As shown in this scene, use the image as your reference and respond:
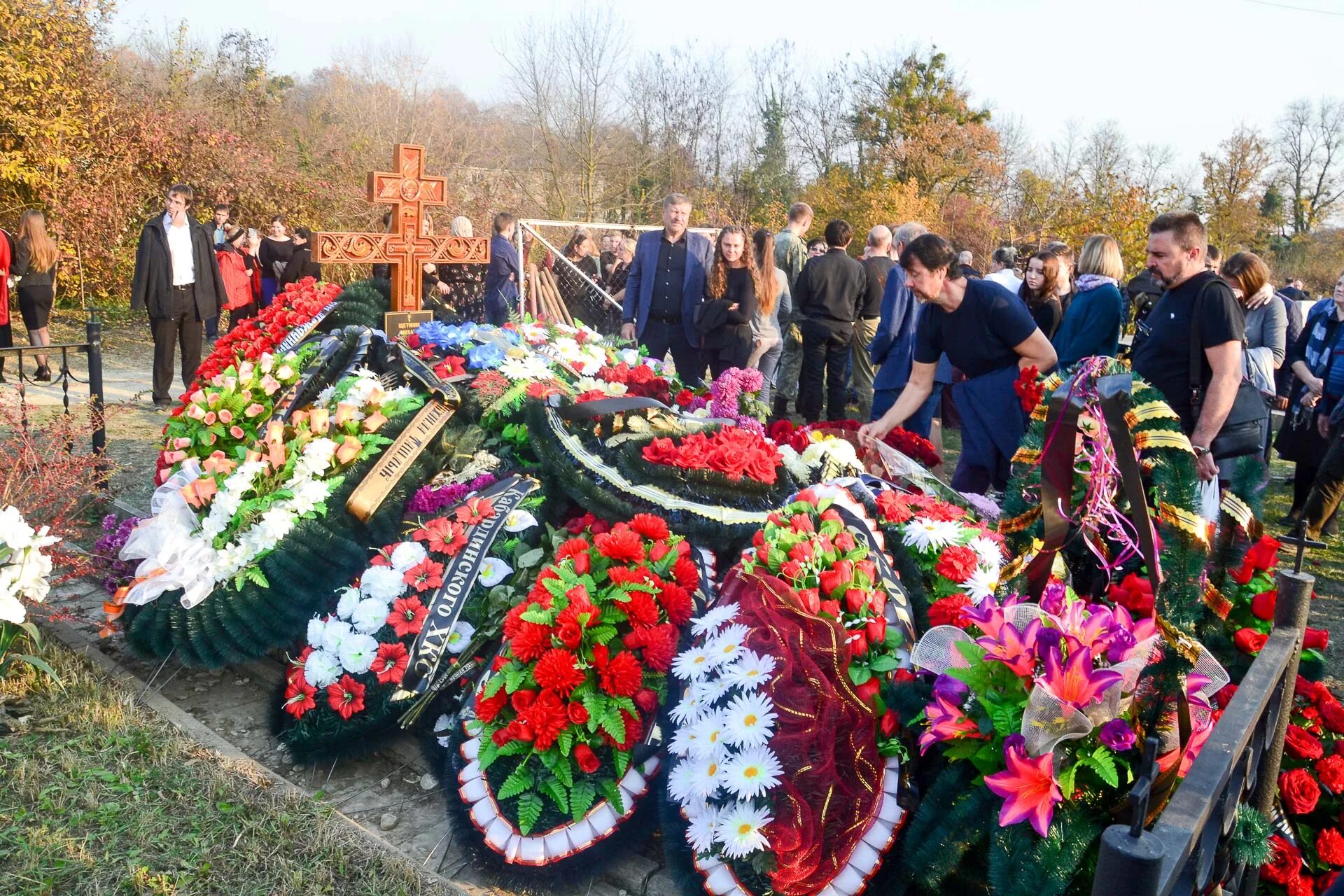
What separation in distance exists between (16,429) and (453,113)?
1133 inches

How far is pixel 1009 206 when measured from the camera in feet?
92.1

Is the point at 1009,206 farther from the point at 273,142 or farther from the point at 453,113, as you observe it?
the point at 273,142

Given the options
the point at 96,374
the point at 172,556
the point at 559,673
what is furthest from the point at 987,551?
the point at 96,374

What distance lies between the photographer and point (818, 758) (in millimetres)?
2492

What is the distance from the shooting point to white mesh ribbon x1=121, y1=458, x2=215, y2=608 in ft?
12.5

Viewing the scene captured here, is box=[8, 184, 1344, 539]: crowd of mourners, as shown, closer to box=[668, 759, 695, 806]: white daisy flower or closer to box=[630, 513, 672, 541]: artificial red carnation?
box=[630, 513, 672, 541]: artificial red carnation

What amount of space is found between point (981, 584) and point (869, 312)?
5.74 metres

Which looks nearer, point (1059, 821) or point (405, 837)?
point (1059, 821)

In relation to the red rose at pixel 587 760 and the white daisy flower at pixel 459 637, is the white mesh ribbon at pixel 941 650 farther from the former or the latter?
the white daisy flower at pixel 459 637

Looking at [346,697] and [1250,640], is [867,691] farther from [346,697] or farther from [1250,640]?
[346,697]

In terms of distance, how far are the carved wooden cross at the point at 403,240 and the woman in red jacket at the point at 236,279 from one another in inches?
297

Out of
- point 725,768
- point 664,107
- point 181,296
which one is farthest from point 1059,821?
point 664,107

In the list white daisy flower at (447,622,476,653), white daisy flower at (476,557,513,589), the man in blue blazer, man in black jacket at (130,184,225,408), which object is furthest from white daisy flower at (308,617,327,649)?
man in black jacket at (130,184,225,408)

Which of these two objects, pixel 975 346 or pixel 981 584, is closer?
pixel 981 584
